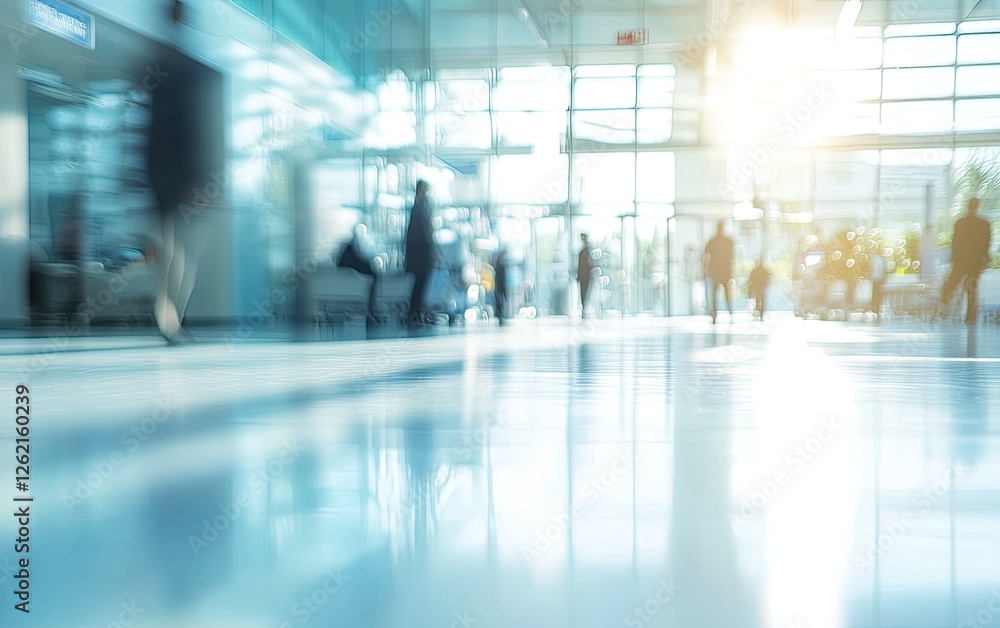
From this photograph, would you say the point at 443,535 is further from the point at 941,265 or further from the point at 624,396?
the point at 941,265

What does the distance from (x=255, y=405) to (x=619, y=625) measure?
276 centimetres

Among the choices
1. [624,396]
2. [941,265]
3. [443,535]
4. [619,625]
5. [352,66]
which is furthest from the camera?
[941,265]

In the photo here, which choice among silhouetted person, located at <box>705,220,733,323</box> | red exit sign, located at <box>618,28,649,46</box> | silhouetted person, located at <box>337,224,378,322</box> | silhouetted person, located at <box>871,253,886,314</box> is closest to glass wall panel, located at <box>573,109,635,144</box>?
red exit sign, located at <box>618,28,649,46</box>

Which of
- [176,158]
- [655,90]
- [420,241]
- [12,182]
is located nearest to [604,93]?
[655,90]

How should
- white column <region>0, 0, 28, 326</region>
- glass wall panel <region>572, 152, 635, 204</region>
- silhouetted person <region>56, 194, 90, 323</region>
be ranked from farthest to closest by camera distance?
glass wall panel <region>572, 152, 635, 204</region>, silhouetted person <region>56, 194, 90, 323</region>, white column <region>0, 0, 28, 326</region>

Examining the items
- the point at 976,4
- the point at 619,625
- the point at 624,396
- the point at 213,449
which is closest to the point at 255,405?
the point at 213,449

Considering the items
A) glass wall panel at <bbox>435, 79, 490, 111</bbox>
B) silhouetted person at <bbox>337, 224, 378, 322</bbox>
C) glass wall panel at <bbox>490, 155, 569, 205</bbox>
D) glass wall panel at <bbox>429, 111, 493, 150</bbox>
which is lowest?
silhouetted person at <bbox>337, 224, 378, 322</bbox>

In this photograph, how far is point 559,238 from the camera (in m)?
23.0

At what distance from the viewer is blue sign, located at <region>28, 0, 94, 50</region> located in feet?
33.9

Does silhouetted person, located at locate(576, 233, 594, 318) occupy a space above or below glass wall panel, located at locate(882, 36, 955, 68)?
below

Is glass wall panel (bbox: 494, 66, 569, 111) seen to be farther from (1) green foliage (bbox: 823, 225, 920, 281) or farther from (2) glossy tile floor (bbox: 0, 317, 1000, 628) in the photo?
(2) glossy tile floor (bbox: 0, 317, 1000, 628)

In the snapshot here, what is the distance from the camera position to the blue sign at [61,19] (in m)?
10.3

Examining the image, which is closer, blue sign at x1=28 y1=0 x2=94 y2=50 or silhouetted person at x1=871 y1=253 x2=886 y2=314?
blue sign at x1=28 y1=0 x2=94 y2=50

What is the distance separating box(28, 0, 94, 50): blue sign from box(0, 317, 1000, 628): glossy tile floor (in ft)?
26.5
